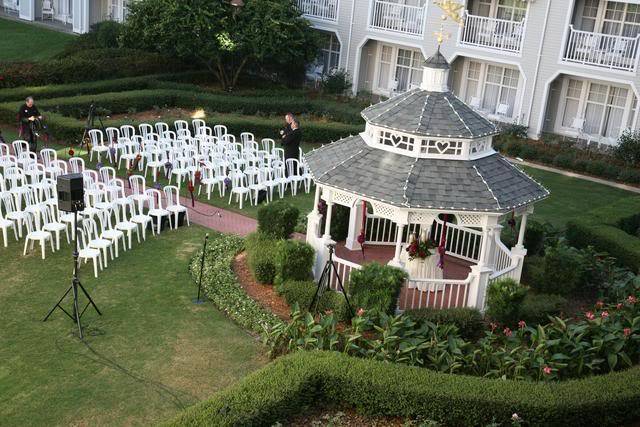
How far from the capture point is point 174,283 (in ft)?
50.2

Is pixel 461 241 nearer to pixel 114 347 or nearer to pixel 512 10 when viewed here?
pixel 114 347

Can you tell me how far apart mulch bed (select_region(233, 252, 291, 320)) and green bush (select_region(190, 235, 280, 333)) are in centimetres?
14

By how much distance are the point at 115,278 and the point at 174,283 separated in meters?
1.07

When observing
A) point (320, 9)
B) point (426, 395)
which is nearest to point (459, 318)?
point (426, 395)

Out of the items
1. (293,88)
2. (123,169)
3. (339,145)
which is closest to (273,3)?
(293,88)

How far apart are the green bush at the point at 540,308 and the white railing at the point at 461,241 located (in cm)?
221

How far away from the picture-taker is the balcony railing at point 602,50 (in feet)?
88.1

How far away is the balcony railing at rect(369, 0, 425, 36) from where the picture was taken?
31.7 m

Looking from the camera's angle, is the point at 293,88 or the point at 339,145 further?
the point at 293,88

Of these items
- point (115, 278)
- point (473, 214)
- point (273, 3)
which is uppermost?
point (273, 3)

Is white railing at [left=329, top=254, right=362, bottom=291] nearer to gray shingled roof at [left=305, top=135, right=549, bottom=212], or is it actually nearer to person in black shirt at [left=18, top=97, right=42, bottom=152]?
gray shingled roof at [left=305, top=135, right=549, bottom=212]

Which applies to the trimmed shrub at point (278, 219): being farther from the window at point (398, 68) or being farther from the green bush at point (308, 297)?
the window at point (398, 68)

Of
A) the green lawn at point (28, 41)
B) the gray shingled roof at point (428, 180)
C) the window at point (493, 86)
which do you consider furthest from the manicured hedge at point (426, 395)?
the green lawn at point (28, 41)

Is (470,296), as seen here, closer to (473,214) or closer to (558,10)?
(473,214)
